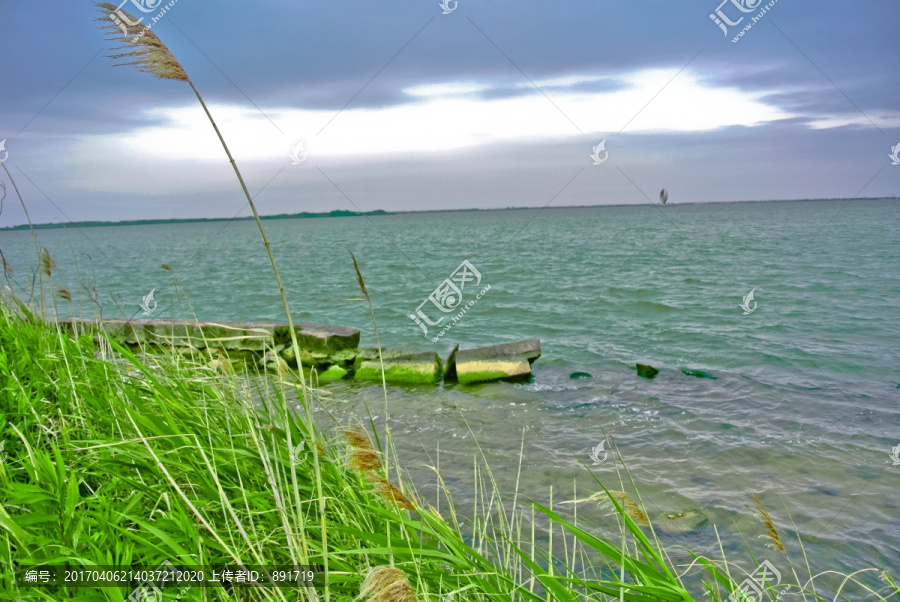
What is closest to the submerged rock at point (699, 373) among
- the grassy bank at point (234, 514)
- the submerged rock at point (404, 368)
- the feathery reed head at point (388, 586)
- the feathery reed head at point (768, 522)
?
the submerged rock at point (404, 368)

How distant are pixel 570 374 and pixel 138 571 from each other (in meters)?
7.81

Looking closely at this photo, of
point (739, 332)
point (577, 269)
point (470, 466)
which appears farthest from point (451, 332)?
point (577, 269)

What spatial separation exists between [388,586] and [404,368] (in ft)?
25.3

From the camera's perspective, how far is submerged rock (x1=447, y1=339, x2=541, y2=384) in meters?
8.54

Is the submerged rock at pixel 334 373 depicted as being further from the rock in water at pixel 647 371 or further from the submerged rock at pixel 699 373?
the submerged rock at pixel 699 373

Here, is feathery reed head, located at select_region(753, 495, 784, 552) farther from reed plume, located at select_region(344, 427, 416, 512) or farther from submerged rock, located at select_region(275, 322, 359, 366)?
submerged rock, located at select_region(275, 322, 359, 366)

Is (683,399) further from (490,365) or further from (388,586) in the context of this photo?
(388,586)

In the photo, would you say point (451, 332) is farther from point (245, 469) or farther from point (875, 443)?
point (245, 469)

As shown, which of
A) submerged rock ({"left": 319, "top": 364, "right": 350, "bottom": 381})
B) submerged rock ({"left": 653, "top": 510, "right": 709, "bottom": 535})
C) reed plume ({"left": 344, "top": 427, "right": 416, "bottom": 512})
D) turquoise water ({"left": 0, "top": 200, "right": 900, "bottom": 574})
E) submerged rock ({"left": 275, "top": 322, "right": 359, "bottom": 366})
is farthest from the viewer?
submerged rock ({"left": 275, "top": 322, "right": 359, "bottom": 366})

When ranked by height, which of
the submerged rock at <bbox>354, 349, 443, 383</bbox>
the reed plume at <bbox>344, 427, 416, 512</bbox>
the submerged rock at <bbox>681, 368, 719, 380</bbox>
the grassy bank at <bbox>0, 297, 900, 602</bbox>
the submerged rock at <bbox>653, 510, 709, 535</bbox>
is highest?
the reed plume at <bbox>344, 427, 416, 512</bbox>

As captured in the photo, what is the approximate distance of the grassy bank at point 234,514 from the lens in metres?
1.61

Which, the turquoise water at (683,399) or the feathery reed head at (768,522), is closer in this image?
the feathery reed head at (768,522)

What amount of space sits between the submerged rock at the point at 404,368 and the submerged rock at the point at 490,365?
306 mm

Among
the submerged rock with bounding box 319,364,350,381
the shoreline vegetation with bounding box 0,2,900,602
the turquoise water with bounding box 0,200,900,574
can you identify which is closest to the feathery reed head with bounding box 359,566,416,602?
the shoreline vegetation with bounding box 0,2,900,602
